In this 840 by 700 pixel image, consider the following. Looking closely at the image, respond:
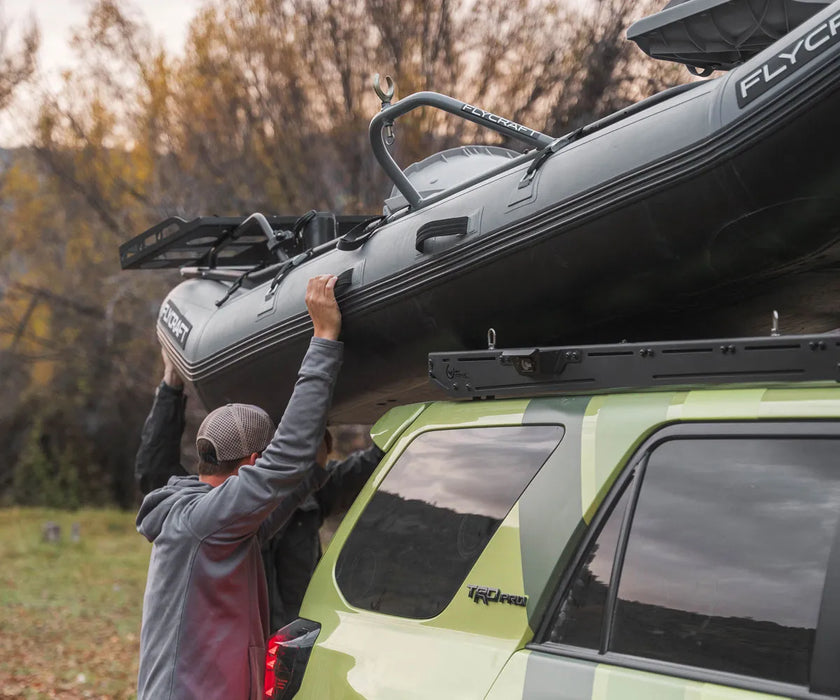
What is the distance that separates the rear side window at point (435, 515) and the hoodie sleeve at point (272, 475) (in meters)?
0.38

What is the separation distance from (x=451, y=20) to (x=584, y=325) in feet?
31.9

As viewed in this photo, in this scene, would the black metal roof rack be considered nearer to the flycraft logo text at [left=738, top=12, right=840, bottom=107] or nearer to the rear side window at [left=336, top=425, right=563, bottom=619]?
the rear side window at [left=336, top=425, right=563, bottom=619]

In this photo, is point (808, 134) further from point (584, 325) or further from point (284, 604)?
point (284, 604)

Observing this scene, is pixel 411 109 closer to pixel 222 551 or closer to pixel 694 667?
pixel 222 551

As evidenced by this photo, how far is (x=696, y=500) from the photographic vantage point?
181cm

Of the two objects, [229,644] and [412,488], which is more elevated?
[412,488]

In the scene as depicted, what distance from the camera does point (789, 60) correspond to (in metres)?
2.34

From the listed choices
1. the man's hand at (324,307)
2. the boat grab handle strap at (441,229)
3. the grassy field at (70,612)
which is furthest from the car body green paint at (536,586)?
the grassy field at (70,612)

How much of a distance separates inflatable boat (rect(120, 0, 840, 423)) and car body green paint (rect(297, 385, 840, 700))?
609mm

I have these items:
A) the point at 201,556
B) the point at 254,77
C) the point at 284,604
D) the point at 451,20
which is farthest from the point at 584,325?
the point at 254,77

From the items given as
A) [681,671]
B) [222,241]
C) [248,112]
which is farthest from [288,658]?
[248,112]

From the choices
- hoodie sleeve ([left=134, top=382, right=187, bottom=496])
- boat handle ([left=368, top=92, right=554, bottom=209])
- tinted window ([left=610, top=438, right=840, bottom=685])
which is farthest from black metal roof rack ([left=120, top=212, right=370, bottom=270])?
tinted window ([left=610, top=438, right=840, bottom=685])

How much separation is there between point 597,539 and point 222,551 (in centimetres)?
122

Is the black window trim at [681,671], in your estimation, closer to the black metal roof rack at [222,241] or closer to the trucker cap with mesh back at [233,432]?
the trucker cap with mesh back at [233,432]
